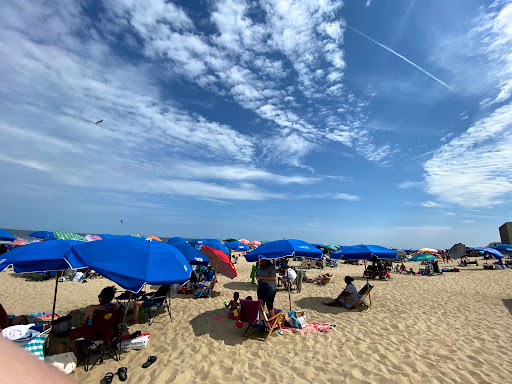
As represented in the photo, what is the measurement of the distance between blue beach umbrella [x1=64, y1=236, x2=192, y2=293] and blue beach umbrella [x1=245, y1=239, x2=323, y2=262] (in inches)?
114

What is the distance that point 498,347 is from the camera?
6.00 m

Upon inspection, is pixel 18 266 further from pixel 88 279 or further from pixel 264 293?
pixel 88 279

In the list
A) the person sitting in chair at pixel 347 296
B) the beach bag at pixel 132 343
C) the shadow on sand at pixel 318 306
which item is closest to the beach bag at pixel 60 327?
the beach bag at pixel 132 343

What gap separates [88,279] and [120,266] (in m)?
13.2

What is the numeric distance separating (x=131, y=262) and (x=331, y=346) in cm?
492

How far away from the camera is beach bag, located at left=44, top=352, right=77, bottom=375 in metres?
4.54

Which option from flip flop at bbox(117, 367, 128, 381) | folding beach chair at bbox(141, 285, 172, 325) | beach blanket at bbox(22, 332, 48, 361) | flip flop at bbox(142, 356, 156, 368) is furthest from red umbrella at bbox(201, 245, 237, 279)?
beach blanket at bbox(22, 332, 48, 361)

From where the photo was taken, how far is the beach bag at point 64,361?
4539mm

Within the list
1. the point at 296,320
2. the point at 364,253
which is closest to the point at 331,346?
the point at 296,320

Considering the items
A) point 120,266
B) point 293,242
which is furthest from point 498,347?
point 120,266

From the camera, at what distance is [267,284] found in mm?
7355

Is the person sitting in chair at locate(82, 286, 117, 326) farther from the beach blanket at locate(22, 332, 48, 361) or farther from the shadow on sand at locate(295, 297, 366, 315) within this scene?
the shadow on sand at locate(295, 297, 366, 315)

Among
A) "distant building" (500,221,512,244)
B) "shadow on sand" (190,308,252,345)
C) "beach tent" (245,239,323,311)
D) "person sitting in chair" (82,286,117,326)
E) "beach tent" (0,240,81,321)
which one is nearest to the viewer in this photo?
"beach tent" (0,240,81,321)

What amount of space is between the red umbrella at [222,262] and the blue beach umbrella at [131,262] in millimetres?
5072
